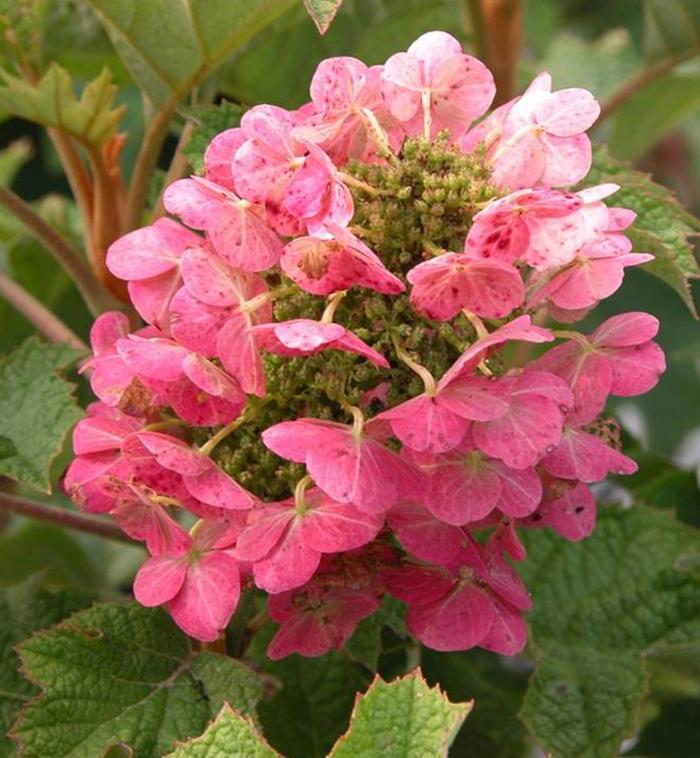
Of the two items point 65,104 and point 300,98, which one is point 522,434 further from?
point 300,98

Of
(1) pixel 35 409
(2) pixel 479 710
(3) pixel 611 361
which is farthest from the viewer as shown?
(2) pixel 479 710

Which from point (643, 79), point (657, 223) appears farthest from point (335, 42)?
point (657, 223)

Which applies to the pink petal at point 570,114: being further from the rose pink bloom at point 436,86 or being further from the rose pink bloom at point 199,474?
the rose pink bloom at point 199,474

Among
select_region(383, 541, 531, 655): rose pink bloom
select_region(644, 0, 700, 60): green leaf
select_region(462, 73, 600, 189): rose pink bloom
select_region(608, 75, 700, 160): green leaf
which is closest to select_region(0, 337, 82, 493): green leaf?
select_region(383, 541, 531, 655): rose pink bloom

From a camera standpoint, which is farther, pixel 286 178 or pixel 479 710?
pixel 479 710

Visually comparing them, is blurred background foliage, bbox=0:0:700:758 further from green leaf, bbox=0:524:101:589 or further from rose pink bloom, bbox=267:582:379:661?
rose pink bloom, bbox=267:582:379:661

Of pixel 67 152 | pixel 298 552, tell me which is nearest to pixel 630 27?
pixel 67 152
